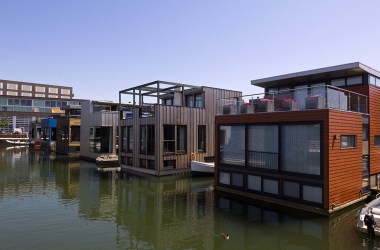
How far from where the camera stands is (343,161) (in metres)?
17.0

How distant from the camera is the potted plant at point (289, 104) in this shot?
58.5ft

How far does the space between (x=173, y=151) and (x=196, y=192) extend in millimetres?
8168

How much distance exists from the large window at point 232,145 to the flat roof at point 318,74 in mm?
5373

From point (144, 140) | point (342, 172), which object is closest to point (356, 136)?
point (342, 172)

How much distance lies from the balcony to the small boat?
21.0 m

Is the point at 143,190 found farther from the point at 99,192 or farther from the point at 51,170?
the point at 51,170

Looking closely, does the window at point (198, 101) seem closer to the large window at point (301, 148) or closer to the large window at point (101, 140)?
the large window at point (101, 140)

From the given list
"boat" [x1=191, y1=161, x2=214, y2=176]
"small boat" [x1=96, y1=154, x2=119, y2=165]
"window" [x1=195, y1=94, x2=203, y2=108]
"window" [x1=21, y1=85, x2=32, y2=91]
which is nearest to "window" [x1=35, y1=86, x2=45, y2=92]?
"window" [x1=21, y1=85, x2=32, y2=91]

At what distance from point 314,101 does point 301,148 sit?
2.75 metres

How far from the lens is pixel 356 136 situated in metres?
18.2

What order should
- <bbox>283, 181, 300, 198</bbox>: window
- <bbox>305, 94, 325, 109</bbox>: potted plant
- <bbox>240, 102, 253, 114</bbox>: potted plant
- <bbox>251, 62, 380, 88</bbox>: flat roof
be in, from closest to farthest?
<bbox>305, 94, 325, 109</bbox>: potted plant, <bbox>283, 181, 300, 198</bbox>: window, <bbox>251, 62, 380, 88</bbox>: flat roof, <bbox>240, 102, 253, 114</bbox>: potted plant

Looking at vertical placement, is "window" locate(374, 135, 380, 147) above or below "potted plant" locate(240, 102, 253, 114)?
below

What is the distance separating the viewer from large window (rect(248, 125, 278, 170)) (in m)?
18.9

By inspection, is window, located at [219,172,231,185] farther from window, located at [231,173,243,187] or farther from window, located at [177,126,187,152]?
window, located at [177,126,187,152]
